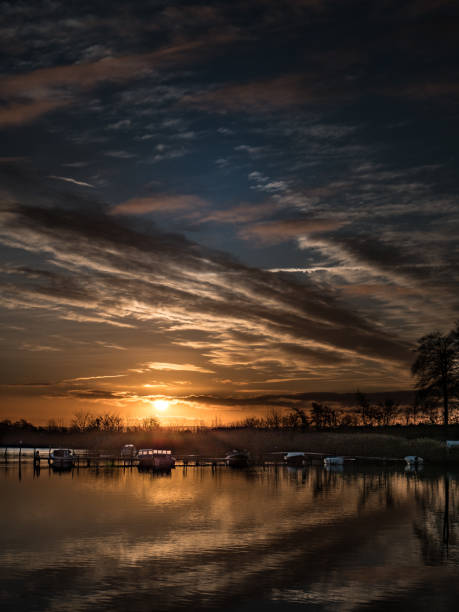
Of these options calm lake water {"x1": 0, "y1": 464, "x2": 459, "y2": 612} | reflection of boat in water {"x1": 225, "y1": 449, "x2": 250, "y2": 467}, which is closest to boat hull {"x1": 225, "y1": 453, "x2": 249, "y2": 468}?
reflection of boat in water {"x1": 225, "y1": 449, "x2": 250, "y2": 467}

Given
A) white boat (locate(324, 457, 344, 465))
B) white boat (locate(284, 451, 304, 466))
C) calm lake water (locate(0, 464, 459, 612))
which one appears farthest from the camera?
white boat (locate(284, 451, 304, 466))

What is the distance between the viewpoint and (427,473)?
84312 millimetres

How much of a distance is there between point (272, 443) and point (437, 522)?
8867cm

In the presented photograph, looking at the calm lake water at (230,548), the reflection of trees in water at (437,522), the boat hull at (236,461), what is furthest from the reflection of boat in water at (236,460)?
the reflection of trees in water at (437,522)

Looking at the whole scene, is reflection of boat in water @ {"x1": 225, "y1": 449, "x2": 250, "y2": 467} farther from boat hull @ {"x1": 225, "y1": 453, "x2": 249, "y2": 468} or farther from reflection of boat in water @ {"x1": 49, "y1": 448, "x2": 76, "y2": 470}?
reflection of boat in water @ {"x1": 49, "y1": 448, "x2": 76, "y2": 470}

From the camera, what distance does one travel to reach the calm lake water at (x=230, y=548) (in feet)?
78.7

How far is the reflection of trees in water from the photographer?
32.3 m

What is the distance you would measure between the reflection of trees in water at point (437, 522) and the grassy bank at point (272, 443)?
119 ft

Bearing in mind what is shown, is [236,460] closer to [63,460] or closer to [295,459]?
[295,459]

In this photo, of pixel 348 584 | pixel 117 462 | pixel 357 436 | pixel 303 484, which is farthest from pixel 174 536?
pixel 357 436

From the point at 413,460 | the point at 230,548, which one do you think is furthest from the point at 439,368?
the point at 230,548

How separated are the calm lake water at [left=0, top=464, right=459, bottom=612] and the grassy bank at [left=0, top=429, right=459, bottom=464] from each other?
3898cm

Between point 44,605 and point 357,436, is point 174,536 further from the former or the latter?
point 357,436

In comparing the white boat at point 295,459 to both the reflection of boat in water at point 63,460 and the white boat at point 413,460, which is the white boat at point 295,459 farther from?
the reflection of boat in water at point 63,460
